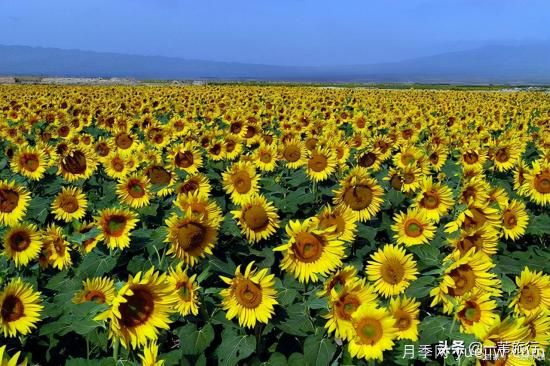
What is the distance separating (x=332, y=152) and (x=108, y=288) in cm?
400

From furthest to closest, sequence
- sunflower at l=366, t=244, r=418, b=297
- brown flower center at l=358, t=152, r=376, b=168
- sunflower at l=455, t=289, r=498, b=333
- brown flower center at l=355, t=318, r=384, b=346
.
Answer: brown flower center at l=358, t=152, r=376, b=168 < sunflower at l=366, t=244, r=418, b=297 < sunflower at l=455, t=289, r=498, b=333 < brown flower center at l=355, t=318, r=384, b=346

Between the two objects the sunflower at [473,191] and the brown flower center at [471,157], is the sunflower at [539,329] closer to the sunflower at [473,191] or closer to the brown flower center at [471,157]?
the sunflower at [473,191]

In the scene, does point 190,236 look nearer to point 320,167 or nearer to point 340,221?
point 340,221

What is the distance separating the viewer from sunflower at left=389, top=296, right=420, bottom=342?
311 centimetres

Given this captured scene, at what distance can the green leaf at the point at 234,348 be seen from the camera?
327cm

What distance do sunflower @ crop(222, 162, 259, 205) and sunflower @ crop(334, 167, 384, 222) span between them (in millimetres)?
1043

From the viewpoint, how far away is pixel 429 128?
514 inches

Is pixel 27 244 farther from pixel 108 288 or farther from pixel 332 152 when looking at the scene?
pixel 332 152

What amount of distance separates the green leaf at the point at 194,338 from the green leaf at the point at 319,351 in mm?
649

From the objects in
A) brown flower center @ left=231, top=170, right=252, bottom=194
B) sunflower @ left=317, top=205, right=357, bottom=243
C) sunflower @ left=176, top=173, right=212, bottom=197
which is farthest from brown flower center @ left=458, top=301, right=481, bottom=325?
brown flower center @ left=231, top=170, right=252, bottom=194

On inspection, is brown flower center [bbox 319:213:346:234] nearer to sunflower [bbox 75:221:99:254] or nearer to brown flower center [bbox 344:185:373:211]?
brown flower center [bbox 344:185:373:211]

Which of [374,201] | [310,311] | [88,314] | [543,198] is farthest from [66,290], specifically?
[543,198]

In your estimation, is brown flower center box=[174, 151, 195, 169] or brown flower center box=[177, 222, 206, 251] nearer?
brown flower center box=[177, 222, 206, 251]

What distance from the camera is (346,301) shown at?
9.79ft
